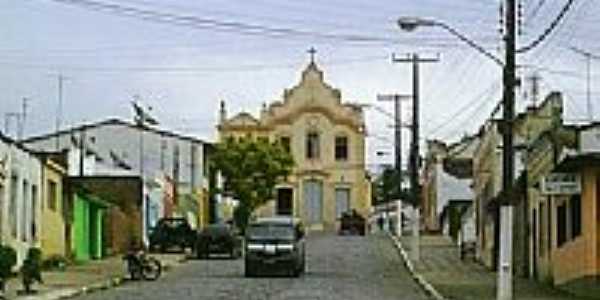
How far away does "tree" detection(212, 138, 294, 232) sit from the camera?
317 feet

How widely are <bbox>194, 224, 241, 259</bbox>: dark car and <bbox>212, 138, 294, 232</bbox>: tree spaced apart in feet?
102

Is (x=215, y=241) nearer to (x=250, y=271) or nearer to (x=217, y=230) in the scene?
(x=217, y=230)

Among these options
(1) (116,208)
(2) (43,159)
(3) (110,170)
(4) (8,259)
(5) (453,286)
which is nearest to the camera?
(4) (8,259)

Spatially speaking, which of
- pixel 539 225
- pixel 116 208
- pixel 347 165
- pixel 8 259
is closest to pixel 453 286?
pixel 539 225

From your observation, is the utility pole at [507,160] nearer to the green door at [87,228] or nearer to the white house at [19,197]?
the white house at [19,197]

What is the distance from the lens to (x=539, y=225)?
155 ft

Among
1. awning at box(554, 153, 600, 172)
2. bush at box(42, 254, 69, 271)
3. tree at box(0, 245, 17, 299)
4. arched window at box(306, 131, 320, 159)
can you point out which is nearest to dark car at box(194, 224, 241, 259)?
bush at box(42, 254, 69, 271)

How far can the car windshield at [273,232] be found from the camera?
50.8 metres

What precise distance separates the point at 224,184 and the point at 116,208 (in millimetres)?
34082

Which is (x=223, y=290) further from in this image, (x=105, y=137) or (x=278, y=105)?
(x=278, y=105)

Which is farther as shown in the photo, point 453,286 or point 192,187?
point 192,187

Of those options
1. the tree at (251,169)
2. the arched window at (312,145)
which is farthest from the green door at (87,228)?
the arched window at (312,145)

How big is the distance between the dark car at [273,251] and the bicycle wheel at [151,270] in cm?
309

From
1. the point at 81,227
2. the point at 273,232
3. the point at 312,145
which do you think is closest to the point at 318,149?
the point at 312,145
